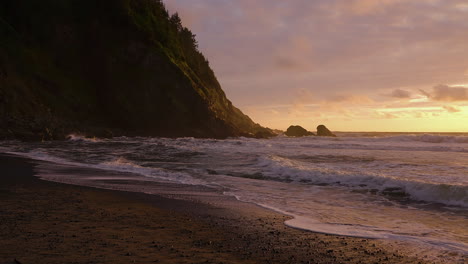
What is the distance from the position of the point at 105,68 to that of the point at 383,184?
43.6 metres

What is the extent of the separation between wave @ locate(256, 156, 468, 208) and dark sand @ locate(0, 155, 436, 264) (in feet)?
15.1

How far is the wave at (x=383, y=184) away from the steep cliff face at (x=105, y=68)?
3015 cm

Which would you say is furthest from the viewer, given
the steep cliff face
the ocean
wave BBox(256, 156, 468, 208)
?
the steep cliff face

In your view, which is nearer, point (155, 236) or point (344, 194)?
point (155, 236)

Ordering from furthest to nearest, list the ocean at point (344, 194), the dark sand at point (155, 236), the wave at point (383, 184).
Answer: the wave at point (383, 184) < the ocean at point (344, 194) < the dark sand at point (155, 236)

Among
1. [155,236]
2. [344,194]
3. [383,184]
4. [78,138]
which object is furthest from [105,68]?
[155,236]

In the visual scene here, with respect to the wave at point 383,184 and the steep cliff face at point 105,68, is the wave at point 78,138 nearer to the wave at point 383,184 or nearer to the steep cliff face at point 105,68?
the steep cliff face at point 105,68

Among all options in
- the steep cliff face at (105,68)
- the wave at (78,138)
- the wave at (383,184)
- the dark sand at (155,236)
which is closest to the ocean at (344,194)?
the wave at (383,184)

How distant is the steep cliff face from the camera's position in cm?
4266

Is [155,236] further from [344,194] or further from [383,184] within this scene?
[383,184]

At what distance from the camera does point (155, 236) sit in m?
5.05

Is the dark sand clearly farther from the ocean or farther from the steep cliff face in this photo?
the steep cliff face

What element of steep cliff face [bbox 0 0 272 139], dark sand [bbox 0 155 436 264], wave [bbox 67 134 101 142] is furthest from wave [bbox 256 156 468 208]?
steep cliff face [bbox 0 0 272 139]

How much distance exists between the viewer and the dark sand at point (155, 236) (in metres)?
4.19
